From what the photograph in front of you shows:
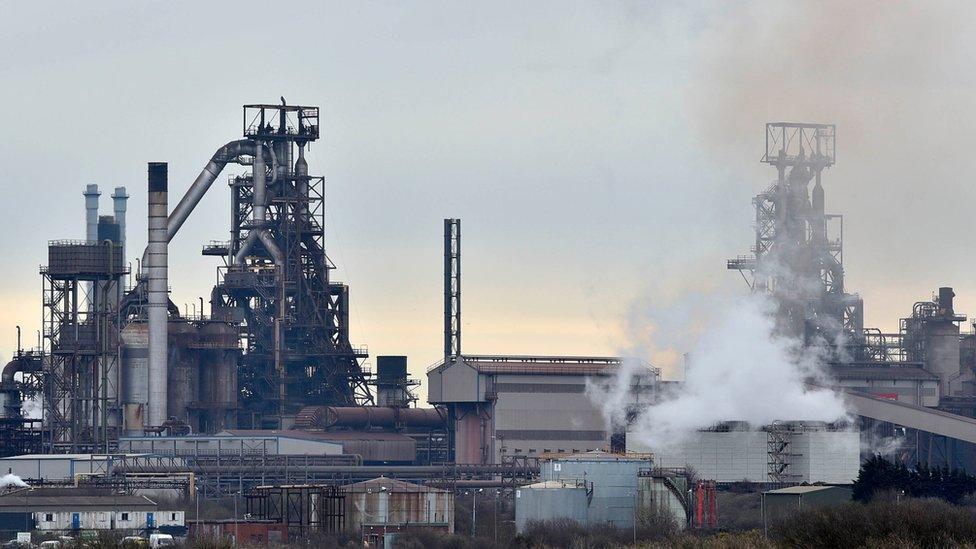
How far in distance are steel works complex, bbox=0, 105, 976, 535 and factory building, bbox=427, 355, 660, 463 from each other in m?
0.12

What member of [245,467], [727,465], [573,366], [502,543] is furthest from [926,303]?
[502,543]

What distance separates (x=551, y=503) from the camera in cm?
9775

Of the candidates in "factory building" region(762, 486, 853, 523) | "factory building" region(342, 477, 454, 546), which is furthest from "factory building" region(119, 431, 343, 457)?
"factory building" region(762, 486, 853, 523)

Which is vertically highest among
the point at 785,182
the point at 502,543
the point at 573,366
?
the point at 785,182

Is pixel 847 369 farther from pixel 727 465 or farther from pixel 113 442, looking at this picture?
pixel 113 442

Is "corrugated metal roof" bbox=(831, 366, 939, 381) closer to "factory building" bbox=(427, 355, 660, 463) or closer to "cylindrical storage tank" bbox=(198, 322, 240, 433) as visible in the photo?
"factory building" bbox=(427, 355, 660, 463)

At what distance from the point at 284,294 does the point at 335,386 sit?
6.65m

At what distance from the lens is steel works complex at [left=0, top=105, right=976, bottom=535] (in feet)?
363

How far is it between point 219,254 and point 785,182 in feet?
117

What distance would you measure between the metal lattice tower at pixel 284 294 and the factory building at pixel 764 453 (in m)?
31.7

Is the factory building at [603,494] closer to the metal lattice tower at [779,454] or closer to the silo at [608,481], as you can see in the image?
the silo at [608,481]

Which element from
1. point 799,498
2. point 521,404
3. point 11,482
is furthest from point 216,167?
point 799,498

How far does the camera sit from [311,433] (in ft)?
427

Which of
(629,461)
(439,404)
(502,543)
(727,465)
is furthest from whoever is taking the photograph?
(439,404)
